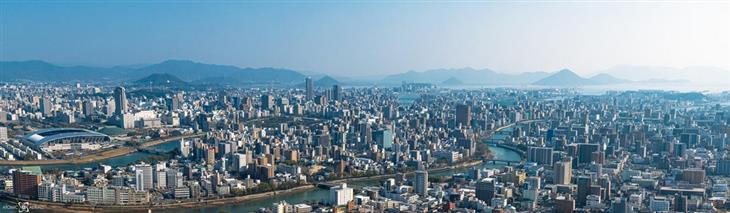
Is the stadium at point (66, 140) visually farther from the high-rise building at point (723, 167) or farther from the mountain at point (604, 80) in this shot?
the mountain at point (604, 80)

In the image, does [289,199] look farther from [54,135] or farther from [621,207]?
[54,135]

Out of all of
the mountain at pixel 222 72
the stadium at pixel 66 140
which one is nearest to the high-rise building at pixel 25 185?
the stadium at pixel 66 140

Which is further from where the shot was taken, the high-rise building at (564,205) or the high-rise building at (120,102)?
the high-rise building at (120,102)

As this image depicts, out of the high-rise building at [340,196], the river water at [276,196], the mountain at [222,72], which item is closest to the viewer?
the high-rise building at [340,196]

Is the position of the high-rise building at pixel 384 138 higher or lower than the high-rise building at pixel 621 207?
higher

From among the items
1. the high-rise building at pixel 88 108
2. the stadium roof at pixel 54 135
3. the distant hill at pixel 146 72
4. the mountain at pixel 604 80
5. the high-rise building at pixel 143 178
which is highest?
the distant hill at pixel 146 72

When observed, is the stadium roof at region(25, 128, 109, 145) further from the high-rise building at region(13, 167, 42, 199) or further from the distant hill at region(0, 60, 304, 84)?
the distant hill at region(0, 60, 304, 84)

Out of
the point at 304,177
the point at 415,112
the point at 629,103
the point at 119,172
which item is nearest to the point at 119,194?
the point at 119,172

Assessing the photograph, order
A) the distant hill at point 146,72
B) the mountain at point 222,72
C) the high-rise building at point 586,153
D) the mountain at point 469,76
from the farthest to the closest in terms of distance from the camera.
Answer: the mountain at point 469,76 < the mountain at point 222,72 < the distant hill at point 146,72 < the high-rise building at point 586,153
